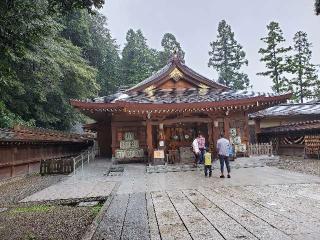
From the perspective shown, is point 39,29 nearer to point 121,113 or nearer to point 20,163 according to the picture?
point 20,163

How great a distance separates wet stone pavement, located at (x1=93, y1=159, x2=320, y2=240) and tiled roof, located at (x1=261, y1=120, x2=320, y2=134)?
11.6 meters

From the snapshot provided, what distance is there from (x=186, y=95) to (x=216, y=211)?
15.5 metres

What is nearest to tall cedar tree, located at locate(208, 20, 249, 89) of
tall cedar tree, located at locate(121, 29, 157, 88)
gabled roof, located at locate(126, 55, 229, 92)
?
tall cedar tree, located at locate(121, 29, 157, 88)

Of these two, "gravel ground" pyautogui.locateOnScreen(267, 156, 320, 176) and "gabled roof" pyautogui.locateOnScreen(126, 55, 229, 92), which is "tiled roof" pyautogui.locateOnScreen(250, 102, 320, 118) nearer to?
"gabled roof" pyautogui.locateOnScreen(126, 55, 229, 92)

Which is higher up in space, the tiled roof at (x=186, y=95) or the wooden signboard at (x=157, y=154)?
the tiled roof at (x=186, y=95)

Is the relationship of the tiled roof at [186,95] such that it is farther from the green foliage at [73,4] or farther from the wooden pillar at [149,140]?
the green foliage at [73,4]

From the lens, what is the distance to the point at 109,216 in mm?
6957

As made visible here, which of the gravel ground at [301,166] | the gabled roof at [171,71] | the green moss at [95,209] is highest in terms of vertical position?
the gabled roof at [171,71]

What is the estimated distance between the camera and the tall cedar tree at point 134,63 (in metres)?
51.7

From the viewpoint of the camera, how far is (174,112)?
1898 centimetres

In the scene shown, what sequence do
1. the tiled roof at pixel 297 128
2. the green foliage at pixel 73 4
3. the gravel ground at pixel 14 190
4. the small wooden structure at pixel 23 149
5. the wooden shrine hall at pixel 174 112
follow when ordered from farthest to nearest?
the tiled roof at pixel 297 128, the wooden shrine hall at pixel 174 112, the small wooden structure at pixel 23 149, the gravel ground at pixel 14 190, the green foliage at pixel 73 4

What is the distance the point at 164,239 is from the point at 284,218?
2.49 m

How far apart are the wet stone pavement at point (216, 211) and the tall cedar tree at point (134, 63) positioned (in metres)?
41.3

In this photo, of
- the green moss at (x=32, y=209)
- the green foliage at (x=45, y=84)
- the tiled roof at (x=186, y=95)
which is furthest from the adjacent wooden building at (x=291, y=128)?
the green moss at (x=32, y=209)
